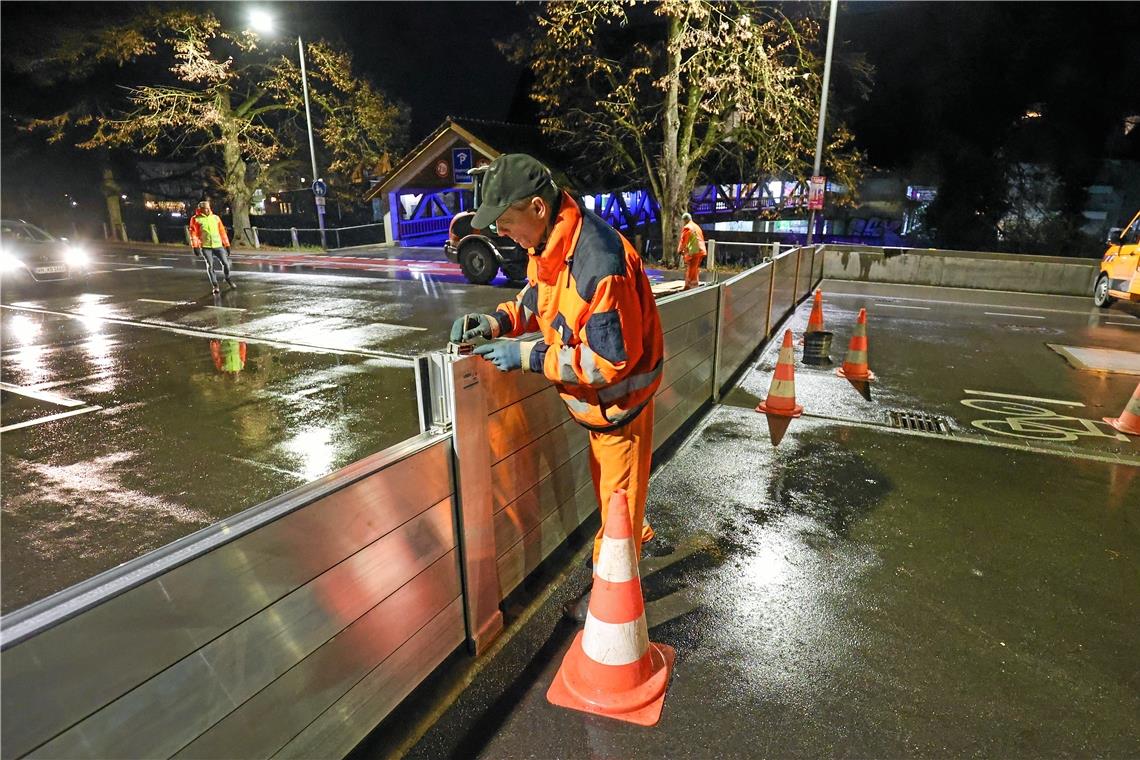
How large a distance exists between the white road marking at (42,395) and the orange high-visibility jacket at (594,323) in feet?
19.6

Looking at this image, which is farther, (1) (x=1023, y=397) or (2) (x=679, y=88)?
(2) (x=679, y=88)

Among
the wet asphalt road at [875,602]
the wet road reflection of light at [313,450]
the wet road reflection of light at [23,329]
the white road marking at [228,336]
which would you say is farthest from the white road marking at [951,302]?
the wet road reflection of light at [23,329]

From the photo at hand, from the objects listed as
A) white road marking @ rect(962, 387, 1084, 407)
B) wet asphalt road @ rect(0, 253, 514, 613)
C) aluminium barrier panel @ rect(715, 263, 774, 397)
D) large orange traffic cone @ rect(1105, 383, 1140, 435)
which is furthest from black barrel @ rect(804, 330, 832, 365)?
wet asphalt road @ rect(0, 253, 514, 613)

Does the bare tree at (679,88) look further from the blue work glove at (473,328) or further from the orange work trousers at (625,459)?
the orange work trousers at (625,459)

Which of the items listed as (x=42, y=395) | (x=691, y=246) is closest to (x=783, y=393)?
(x=691, y=246)

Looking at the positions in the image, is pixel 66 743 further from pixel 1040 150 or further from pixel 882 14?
pixel 882 14

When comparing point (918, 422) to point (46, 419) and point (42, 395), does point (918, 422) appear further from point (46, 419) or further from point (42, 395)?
point (42, 395)

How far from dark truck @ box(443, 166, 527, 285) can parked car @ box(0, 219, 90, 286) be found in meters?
9.58

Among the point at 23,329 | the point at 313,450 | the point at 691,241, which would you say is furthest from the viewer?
the point at 691,241

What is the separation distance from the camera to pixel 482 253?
14.3 m

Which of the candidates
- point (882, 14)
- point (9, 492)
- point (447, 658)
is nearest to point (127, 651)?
point (447, 658)

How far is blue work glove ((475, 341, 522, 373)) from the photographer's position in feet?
7.63

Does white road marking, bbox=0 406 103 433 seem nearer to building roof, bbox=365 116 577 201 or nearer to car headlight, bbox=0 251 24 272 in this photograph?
car headlight, bbox=0 251 24 272

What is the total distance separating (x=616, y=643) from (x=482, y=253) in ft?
42.1
